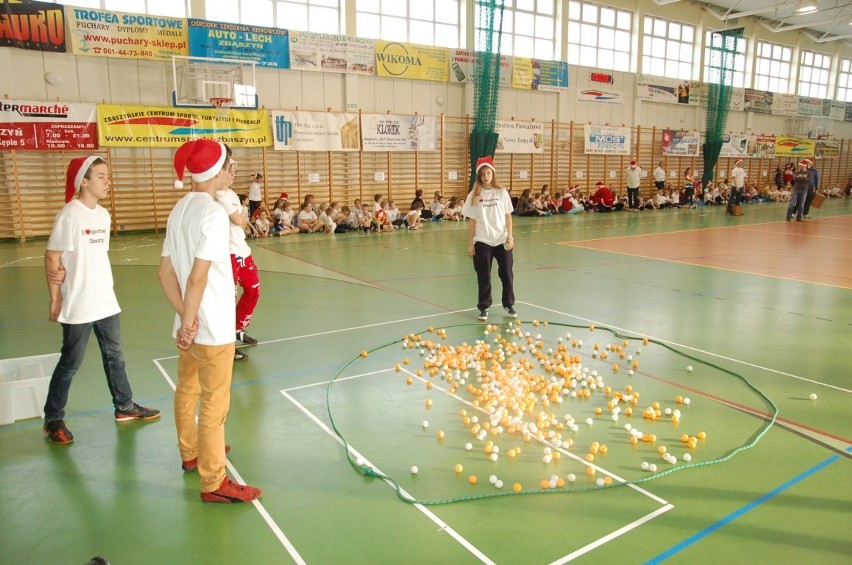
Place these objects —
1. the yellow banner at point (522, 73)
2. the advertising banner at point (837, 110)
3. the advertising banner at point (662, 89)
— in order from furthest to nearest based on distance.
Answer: the advertising banner at point (837, 110), the advertising banner at point (662, 89), the yellow banner at point (522, 73)

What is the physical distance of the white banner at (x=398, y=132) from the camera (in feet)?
62.0

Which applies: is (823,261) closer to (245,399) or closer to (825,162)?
(245,399)

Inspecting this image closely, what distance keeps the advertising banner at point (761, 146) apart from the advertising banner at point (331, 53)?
2220cm

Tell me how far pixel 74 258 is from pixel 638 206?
23301 mm

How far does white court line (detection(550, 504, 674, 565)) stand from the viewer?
2.93 meters

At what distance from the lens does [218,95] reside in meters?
15.9

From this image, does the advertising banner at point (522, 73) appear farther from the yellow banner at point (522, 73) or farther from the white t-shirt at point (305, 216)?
the white t-shirt at point (305, 216)

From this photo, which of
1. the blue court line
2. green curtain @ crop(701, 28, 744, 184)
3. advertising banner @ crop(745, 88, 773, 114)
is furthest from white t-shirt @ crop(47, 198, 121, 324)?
advertising banner @ crop(745, 88, 773, 114)

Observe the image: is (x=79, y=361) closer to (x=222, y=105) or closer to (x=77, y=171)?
(x=77, y=171)

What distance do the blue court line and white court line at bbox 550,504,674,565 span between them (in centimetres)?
23

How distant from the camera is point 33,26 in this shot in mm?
14250

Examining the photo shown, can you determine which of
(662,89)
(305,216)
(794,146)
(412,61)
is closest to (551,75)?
(412,61)

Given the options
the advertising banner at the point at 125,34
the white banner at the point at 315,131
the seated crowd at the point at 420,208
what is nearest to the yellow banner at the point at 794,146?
the seated crowd at the point at 420,208

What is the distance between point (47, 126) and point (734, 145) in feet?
97.5
